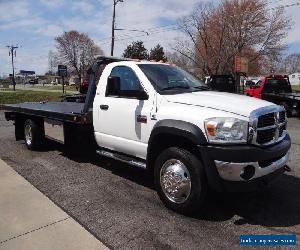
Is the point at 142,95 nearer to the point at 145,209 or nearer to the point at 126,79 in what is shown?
the point at 126,79

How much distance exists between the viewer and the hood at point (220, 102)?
464cm

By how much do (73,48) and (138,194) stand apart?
250 feet

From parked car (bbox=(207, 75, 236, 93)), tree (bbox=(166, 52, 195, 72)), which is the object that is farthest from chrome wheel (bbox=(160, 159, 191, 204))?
tree (bbox=(166, 52, 195, 72))

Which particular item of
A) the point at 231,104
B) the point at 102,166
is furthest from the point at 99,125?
the point at 231,104

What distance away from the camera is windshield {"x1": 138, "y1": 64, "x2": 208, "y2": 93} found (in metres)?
5.59

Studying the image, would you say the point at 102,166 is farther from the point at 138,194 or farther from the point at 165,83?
the point at 165,83

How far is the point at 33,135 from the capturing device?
8.61 m

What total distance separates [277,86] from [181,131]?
13.9 metres

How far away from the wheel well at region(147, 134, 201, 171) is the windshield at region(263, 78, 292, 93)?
42.7 ft

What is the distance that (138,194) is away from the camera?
566 cm

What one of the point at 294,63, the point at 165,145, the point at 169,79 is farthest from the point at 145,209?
the point at 294,63

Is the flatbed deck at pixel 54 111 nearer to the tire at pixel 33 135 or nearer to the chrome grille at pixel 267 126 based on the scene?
the tire at pixel 33 135

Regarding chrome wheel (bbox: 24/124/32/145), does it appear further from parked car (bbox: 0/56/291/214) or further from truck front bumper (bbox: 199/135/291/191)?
truck front bumper (bbox: 199/135/291/191)

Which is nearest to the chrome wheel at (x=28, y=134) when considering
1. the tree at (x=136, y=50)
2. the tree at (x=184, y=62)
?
the tree at (x=184, y=62)
